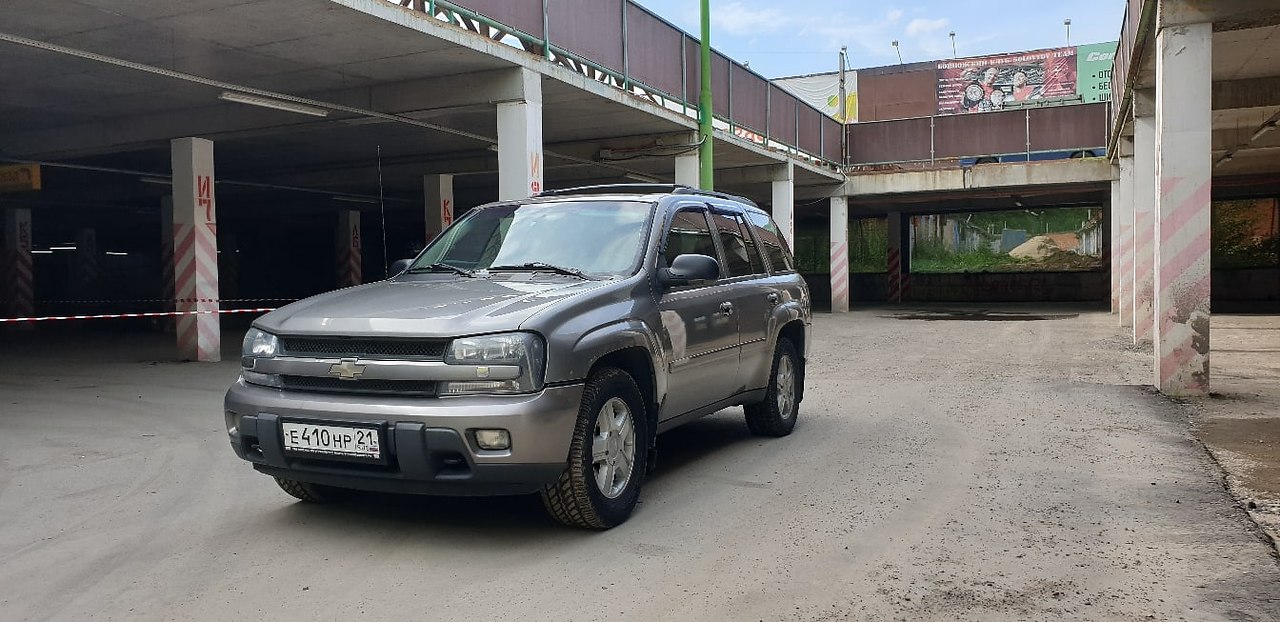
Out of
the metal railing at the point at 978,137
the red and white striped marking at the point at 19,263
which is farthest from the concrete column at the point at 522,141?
the red and white striped marking at the point at 19,263

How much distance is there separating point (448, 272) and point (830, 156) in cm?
2281

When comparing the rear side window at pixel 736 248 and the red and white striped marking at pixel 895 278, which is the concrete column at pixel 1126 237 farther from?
the red and white striped marking at pixel 895 278

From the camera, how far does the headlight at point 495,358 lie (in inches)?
169

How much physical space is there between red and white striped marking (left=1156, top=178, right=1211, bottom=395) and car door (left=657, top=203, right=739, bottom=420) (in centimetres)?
535

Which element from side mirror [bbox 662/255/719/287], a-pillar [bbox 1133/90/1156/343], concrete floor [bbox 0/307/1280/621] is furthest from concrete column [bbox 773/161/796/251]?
side mirror [bbox 662/255/719/287]

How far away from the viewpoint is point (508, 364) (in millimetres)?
4277

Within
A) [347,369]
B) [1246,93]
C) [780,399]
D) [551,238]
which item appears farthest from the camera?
[1246,93]

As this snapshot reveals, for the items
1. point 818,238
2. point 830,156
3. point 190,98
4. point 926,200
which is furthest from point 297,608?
point 818,238

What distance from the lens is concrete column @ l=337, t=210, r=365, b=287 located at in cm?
3281

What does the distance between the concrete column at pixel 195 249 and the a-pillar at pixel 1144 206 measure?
14.3m

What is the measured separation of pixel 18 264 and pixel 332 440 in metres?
26.2

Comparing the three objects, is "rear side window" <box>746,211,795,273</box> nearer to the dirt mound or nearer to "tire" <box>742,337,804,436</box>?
"tire" <box>742,337,804,436</box>

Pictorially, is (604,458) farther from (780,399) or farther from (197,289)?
(197,289)

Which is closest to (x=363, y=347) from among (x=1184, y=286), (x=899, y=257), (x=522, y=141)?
(x=1184, y=286)
